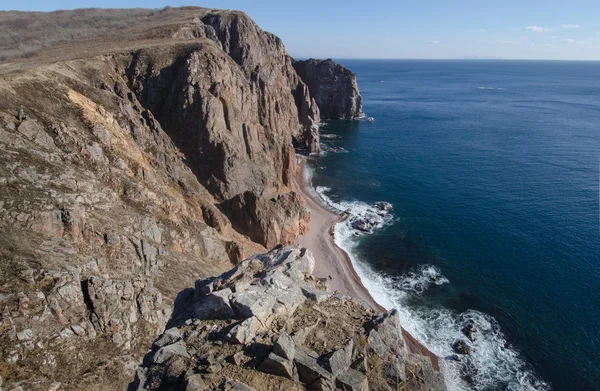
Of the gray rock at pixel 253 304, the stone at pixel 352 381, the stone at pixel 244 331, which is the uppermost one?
the gray rock at pixel 253 304

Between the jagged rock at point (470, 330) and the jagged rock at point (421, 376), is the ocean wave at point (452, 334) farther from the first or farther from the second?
the jagged rock at point (421, 376)

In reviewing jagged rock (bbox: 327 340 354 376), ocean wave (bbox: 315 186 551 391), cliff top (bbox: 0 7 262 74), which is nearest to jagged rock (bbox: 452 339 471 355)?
ocean wave (bbox: 315 186 551 391)

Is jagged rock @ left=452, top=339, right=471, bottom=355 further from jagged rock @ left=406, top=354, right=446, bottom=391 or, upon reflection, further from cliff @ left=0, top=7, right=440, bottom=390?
jagged rock @ left=406, top=354, right=446, bottom=391

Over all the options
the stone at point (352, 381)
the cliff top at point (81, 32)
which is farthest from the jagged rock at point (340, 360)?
the cliff top at point (81, 32)

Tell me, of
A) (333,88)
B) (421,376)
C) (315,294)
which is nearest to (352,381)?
(421,376)

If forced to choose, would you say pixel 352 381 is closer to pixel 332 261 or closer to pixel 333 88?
pixel 332 261
